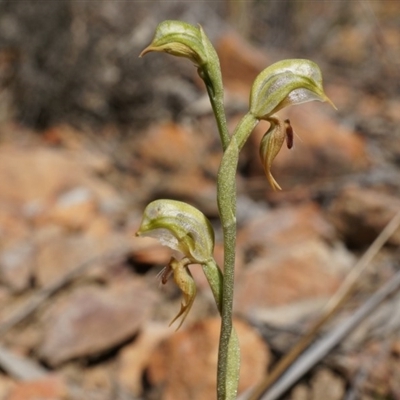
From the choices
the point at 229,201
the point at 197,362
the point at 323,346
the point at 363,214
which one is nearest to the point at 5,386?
the point at 197,362

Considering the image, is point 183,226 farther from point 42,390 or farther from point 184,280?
point 42,390

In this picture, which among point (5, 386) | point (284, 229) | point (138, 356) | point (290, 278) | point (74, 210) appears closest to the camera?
point (5, 386)

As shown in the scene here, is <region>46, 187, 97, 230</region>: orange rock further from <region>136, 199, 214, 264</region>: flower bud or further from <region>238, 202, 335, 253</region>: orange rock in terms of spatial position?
<region>136, 199, 214, 264</region>: flower bud

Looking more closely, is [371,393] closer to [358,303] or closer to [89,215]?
[358,303]

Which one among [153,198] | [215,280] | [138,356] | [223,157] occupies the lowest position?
[153,198]

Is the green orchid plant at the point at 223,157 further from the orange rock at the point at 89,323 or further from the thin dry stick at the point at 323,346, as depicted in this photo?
the orange rock at the point at 89,323

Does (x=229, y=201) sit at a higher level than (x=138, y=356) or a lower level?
higher

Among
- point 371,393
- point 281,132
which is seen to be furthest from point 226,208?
point 371,393

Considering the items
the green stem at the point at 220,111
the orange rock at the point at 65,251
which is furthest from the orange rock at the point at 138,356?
the green stem at the point at 220,111
